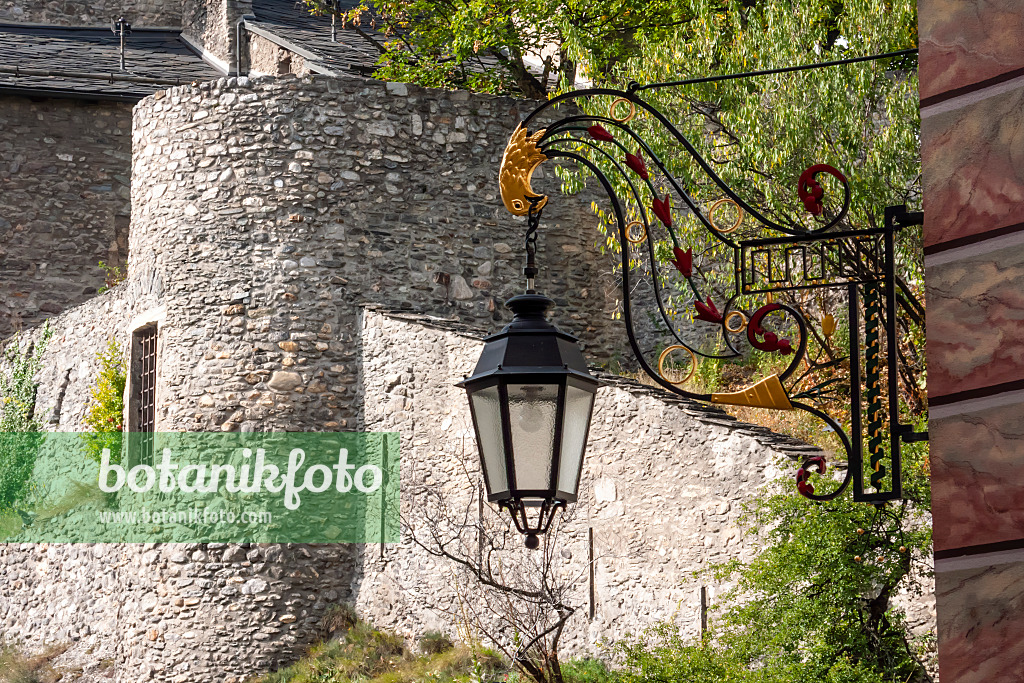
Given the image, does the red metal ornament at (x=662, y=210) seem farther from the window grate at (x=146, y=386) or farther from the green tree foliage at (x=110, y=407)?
the green tree foliage at (x=110, y=407)

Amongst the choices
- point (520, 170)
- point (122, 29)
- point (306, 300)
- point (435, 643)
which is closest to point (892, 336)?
point (520, 170)

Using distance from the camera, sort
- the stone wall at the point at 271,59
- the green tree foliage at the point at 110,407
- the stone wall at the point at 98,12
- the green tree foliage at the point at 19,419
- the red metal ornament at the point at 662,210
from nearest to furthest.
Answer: the red metal ornament at the point at 662,210 < the green tree foliage at the point at 110,407 < the green tree foliage at the point at 19,419 < the stone wall at the point at 271,59 < the stone wall at the point at 98,12

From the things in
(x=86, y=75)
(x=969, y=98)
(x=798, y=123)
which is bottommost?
(x=969, y=98)

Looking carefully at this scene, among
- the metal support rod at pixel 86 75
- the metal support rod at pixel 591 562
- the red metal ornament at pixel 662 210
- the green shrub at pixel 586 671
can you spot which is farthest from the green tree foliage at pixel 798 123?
the metal support rod at pixel 86 75

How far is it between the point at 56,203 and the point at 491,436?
14.3 m

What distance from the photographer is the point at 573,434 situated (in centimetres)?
401

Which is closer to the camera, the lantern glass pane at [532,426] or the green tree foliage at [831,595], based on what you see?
the lantern glass pane at [532,426]

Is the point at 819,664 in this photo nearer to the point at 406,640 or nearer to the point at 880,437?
the point at 880,437

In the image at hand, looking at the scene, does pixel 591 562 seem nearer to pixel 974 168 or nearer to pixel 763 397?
pixel 763 397

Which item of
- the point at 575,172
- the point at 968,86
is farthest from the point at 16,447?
the point at 968,86

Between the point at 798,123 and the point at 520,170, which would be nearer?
the point at 520,170

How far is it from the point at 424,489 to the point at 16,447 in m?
6.52

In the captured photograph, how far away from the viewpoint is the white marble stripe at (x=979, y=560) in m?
2.34

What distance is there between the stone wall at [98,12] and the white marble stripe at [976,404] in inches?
832
